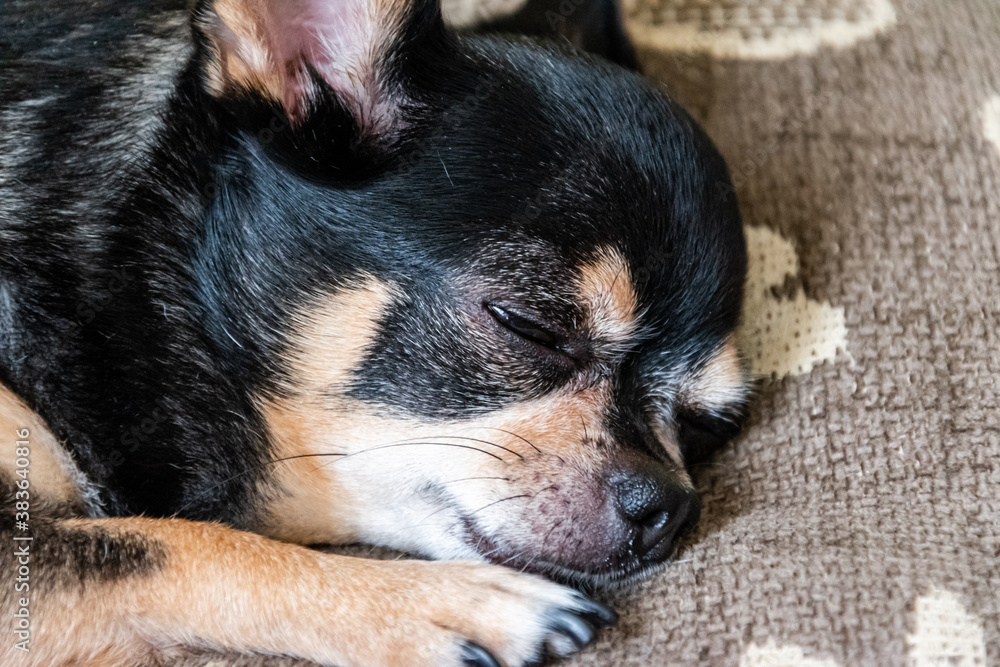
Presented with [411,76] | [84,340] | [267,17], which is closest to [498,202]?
[411,76]

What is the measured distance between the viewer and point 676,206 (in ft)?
5.45

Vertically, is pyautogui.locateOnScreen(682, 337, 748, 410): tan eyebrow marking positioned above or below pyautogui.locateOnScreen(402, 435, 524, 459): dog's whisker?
below

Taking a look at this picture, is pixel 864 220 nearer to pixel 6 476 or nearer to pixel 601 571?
pixel 601 571

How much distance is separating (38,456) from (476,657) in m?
0.87

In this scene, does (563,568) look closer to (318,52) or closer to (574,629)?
(574,629)

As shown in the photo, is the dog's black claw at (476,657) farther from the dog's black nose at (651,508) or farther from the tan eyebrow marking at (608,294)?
the tan eyebrow marking at (608,294)

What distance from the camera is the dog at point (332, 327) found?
1.52m

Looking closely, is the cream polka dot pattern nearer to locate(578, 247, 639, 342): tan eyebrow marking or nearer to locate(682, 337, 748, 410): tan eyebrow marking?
locate(682, 337, 748, 410): tan eyebrow marking

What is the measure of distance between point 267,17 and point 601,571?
1171 mm

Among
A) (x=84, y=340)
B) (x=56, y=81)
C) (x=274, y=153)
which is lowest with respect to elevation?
(x=84, y=340)

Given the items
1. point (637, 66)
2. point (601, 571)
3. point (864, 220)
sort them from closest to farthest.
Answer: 1. point (601, 571)
2. point (864, 220)
3. point (637, 66)

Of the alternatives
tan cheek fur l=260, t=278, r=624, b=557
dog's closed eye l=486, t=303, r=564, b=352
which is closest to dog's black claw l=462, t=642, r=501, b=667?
tan cheek fur l=260, t=278, r=624, b=557

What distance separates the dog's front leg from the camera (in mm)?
1453

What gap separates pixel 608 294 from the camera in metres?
1.59
